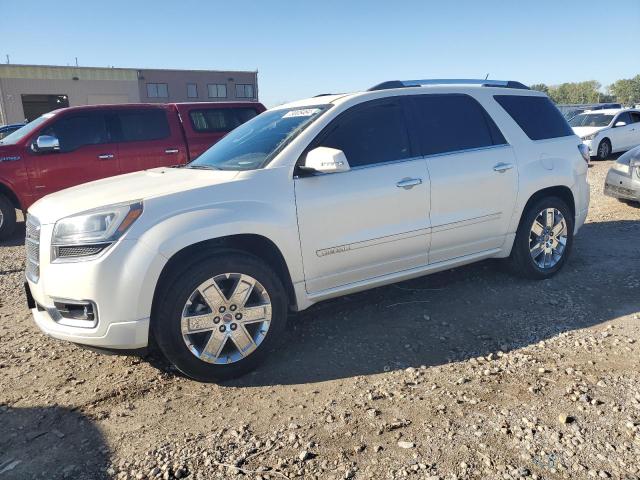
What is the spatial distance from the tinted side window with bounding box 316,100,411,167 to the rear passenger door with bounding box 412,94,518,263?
0.19m

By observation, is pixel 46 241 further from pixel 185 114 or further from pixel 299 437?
pixel 185 114

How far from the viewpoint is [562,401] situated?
9.55 ft

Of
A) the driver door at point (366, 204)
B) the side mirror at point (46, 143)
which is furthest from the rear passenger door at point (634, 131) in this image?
the side mirror at point (46, 143)

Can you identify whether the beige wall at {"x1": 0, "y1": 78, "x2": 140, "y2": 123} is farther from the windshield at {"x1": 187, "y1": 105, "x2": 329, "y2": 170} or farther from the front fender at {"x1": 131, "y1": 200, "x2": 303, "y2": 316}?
the front fender at {"x1": 131, "y1": 200, "x2": 303, "y2": 316}

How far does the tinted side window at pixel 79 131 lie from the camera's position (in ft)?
25.1

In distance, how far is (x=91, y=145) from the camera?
25.4 ft

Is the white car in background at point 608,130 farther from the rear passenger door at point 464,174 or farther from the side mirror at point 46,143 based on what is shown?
the side mirror at point 46,143

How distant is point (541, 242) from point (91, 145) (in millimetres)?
6567

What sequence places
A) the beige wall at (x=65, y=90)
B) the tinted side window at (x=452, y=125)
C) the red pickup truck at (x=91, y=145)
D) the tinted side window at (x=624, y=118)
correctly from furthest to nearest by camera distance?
the beige wall at (x=65, y=90) < the tinted side window at (x=624, y=118) < the red pickup truck at (x=91, y=145) < the tinted side window at (x=452, y=125)

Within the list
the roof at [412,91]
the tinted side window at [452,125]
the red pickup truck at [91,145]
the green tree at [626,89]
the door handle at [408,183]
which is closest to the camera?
the door handle at [408,183]

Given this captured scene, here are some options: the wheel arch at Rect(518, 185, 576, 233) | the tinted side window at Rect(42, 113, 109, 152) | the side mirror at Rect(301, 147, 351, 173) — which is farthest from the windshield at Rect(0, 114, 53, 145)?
the wheel arch at Rect(518, 185, 576, 233)

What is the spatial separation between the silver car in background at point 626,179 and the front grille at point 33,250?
7.86 m

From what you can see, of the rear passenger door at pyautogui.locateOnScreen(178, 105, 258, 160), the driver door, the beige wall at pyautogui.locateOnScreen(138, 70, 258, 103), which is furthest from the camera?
the beige wall at pyautogui.locateOnScreen(138, 70, 258, 103)

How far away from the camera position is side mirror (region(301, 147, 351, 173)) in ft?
10.9
